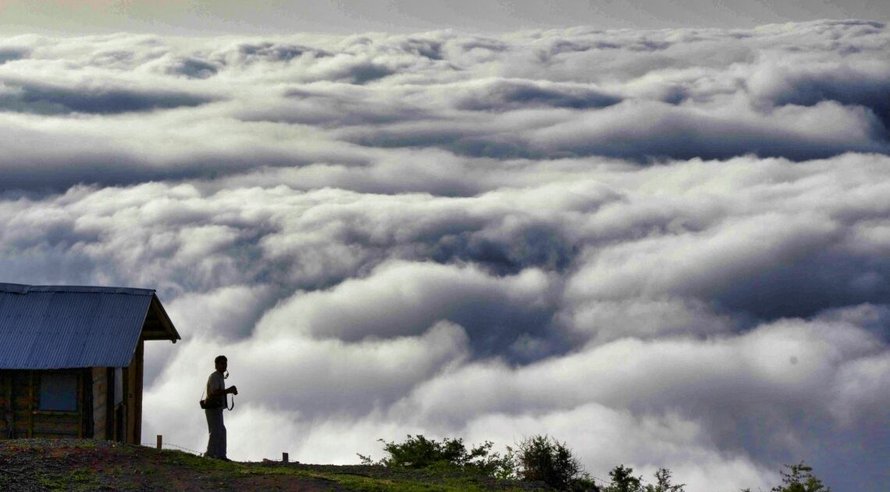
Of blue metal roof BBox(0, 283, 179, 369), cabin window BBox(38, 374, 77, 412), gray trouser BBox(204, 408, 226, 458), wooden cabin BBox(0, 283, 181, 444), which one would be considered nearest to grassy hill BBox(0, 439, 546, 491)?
gray trouser BBox(204, 408, 226, 458)

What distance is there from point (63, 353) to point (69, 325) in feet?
3.51

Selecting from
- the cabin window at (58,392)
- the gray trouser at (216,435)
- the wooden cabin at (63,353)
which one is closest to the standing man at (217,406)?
the gray trouser at (216,435)

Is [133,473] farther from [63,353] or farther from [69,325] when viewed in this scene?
[69,325]

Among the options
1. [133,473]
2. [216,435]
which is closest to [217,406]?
[216,435]

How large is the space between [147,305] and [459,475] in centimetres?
960

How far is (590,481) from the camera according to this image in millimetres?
26453

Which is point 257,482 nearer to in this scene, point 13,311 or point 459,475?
point 459,475

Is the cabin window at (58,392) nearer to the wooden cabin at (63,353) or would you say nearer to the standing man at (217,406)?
the wooden cabin at (63,353)

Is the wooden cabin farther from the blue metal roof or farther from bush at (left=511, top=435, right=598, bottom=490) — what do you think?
bush at (left=511, top=435, right=598, bottom=490)

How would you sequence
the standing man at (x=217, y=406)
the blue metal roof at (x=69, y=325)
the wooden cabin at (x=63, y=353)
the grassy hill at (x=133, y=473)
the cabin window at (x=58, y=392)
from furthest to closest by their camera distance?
the cabin window at (x=58, y=392) < the wooden cabin at (x=63, y=353) < the blue metal roof at (x=69, y=325) < the standing man at (x=217, y=406) < the grassy hill at (x=133, y=473)

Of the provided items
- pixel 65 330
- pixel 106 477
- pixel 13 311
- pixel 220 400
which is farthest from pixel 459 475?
pixel 13 311

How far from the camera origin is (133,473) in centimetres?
1936

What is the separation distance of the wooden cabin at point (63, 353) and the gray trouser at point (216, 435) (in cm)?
461

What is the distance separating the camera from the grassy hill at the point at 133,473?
1847cm
